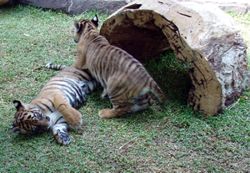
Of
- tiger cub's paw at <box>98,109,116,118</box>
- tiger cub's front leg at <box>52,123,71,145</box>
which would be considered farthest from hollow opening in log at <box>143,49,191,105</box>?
tiger cub's front leg at <box>52,123,71,145</box>

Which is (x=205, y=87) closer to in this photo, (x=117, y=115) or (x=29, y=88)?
(x=117, y=115)

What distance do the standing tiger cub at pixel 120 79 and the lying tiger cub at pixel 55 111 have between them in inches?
8.5

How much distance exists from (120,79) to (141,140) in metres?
0.47

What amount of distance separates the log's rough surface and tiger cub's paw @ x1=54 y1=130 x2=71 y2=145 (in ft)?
3.13

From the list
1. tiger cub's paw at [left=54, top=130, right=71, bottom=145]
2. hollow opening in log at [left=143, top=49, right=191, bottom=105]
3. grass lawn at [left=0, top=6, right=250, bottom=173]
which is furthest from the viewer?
hollow opening in log at [left=143, top=49, right=191, bottom=105]

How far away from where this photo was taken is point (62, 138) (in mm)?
3119

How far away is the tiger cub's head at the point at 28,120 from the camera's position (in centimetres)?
313

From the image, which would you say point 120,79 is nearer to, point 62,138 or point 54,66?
point 62,138

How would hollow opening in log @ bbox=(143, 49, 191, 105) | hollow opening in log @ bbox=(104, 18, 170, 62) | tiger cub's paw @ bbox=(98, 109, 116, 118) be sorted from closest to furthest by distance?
1. tiger cub's paw @ bbox=(98, 109, 116, 118)
2. hollow opening in log @ bbox=(143, 49, 191, 105)
3. hollow opening in log @ bbox=(104, 18, 170, 62)

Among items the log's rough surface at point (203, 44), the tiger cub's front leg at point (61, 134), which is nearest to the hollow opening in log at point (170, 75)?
the log's rough surface at point (203, 44)

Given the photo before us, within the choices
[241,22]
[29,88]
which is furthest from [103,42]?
[241,22]

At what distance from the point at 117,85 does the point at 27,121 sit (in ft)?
2.20

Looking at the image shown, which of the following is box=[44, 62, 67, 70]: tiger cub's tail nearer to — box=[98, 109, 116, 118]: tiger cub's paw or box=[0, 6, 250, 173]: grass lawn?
box=[0, 6, 250, 173]: grass lawn

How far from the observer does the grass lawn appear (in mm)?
2904
